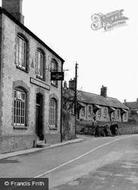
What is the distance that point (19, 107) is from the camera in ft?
69.5

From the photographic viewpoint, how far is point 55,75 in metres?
26.0

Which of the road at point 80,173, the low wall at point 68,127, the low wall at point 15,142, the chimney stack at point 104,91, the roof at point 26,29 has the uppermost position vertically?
the chimney stack at point 104,91

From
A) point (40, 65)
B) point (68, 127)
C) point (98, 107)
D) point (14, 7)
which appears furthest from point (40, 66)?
point (98, 107)

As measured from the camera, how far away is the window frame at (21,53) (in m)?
21.0

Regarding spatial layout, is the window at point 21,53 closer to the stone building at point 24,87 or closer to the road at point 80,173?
the stone building at point 24,87

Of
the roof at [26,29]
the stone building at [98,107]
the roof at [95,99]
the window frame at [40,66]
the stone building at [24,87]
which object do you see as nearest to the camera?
the roof at [26,29]

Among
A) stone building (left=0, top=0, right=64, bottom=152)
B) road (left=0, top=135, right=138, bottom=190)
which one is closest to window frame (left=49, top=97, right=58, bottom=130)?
stone building (left=0, top=0, right=64, bottom=152)

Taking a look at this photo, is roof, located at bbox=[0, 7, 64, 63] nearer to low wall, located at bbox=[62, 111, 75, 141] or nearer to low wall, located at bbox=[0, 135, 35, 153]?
low wall, located at bbox=[0, 135, 35, 153]

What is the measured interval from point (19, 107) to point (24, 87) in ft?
4.12

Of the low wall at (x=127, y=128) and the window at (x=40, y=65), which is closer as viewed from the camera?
the window at (x=40, y=65)

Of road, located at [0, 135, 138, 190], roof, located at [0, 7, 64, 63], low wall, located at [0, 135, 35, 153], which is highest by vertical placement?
roof, located at [0, 7, 64, 63]

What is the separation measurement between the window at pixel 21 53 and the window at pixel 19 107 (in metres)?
1.59

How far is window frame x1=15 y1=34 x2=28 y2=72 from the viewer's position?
21.0 m

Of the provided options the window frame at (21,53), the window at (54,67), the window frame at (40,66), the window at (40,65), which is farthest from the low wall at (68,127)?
the window frame at (21,53)
